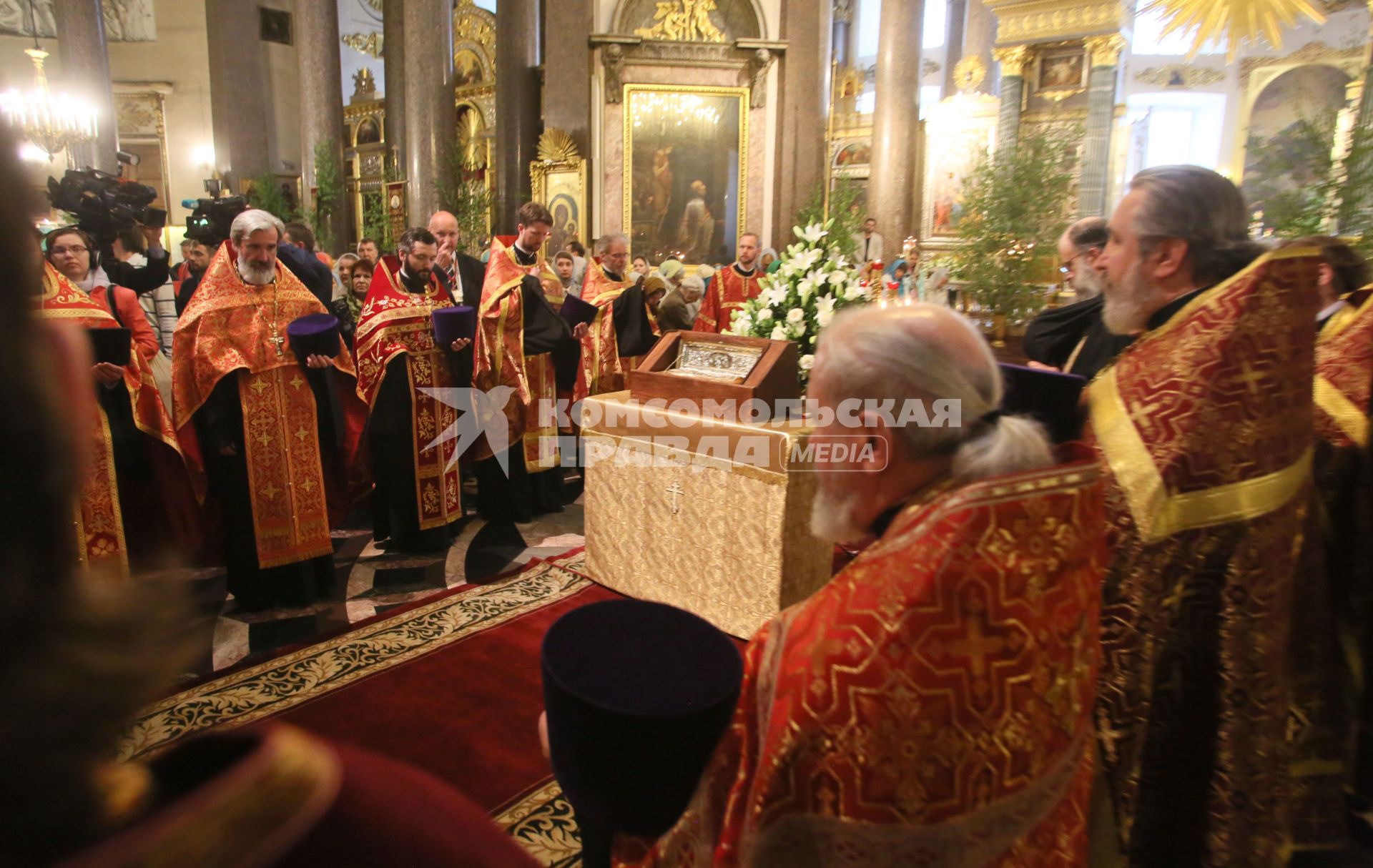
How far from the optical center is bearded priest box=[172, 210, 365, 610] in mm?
4234

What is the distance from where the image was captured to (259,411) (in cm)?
437

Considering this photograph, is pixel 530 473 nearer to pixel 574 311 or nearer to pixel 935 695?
pixel 574 311

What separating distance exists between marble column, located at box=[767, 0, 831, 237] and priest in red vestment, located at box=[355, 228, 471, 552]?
892cm

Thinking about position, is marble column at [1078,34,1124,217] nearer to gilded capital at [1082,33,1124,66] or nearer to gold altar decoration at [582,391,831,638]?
gilded capital at [1082,33,1124,66]

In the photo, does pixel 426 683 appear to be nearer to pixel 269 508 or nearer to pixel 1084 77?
pixel 269 508

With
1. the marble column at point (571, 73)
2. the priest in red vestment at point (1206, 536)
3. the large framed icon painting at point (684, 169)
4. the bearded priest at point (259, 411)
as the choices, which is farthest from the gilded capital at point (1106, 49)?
the bearded priest at point (259, 411)

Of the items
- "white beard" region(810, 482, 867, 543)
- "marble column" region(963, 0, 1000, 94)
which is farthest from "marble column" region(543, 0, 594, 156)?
"white beard" region(810, 482, 867, 543)

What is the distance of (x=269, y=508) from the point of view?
4434 mm

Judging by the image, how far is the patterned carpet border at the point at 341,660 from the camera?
3.26 metres

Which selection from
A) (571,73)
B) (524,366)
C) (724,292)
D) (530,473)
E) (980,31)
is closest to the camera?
(524,366)

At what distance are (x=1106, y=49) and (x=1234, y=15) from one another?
2.81 m

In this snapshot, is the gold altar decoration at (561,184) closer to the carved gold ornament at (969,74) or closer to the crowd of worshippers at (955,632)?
the carved gold ornament at (969,74)

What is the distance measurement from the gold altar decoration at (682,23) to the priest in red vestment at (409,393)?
904cm

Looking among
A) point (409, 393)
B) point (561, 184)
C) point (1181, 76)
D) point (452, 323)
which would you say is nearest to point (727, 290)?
point (452, 323)
